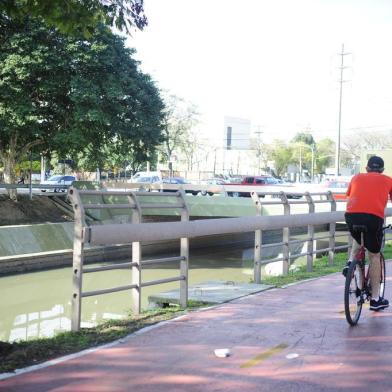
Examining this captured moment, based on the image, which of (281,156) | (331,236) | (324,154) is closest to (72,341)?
(331,236)

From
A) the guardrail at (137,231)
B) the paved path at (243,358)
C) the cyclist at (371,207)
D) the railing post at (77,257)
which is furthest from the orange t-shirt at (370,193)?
the railing post at (77,257)

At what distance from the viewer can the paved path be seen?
4613 millimetres

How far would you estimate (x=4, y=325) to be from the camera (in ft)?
42.0

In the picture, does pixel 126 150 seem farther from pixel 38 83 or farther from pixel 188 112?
pixel 188 112

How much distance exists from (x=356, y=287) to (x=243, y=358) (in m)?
2.14

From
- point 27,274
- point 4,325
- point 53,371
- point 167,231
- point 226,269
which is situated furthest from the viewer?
point 226,269

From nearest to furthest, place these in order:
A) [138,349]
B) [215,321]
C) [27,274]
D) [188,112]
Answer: [138,349], [215,321], [27,274], [188,112]

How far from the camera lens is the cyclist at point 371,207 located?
686 centimetres

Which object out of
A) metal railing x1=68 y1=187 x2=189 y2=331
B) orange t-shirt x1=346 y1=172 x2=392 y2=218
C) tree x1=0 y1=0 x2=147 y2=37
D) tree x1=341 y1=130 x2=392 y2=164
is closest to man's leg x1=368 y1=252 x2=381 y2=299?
orange t-shirt x1=346 y1=172 x2=392 y2=218

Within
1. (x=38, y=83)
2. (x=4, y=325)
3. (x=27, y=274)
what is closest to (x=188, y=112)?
(x=38, y=83)

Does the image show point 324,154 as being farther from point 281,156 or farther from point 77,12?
point 77,12

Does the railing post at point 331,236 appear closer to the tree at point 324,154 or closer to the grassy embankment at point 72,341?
the grassy embankment at point 72,341

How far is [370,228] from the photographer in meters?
6.86

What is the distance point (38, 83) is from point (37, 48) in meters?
1.52
